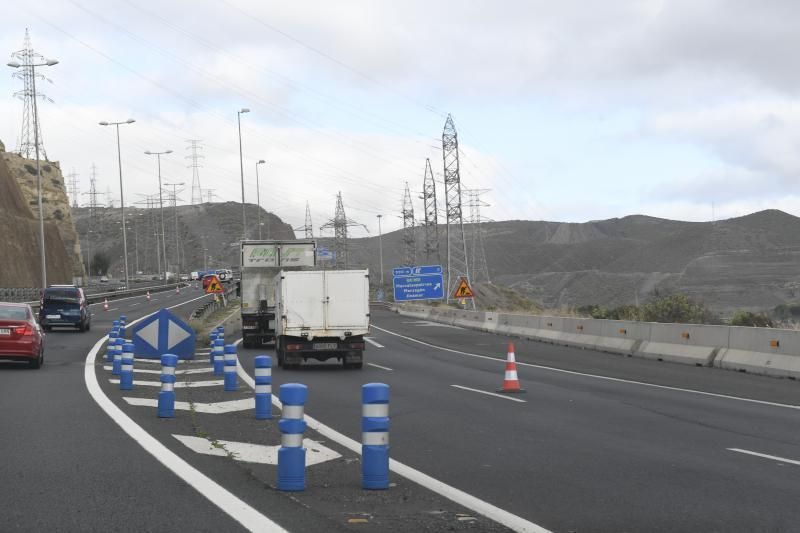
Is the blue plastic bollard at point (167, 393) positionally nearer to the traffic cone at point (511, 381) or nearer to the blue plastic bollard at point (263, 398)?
the blue plastic bollard at point (263, 398)

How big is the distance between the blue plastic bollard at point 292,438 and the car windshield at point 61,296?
1357 inches

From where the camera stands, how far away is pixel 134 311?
58.9m

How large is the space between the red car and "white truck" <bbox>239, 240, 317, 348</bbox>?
1041 centimetres

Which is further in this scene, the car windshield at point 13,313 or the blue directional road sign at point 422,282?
the blue directional road sign at point 422,282

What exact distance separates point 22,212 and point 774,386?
89303mm

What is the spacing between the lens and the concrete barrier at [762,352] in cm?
2023

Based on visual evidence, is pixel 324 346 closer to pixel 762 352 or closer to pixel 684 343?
pixel 684 343

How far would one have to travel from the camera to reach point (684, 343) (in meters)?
24.8

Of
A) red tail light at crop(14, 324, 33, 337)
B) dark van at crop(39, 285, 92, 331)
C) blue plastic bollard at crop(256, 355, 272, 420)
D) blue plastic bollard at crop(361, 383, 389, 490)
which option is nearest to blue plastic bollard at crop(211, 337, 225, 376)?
red tail light at crop(14, 324, 33, 337)

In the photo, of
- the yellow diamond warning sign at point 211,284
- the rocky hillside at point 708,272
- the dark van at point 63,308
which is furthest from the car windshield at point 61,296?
the rocky hillside at point 708,272

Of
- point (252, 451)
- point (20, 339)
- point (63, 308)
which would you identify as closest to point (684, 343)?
point (20, 339)

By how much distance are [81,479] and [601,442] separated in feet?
18.9

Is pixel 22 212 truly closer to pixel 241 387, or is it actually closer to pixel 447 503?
pixel 241 387

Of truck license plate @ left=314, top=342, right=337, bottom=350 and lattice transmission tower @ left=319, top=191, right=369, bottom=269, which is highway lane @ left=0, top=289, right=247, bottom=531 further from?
lattice transmission tower @ left=319, top=191, right=369, bottom=269
